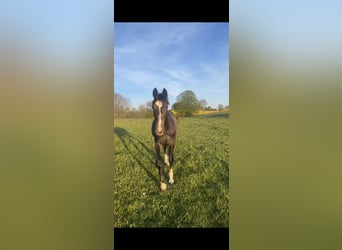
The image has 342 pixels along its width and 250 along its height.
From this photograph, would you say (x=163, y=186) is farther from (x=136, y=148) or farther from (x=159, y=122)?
(x=136, y=148)

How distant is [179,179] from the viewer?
3.65 metres

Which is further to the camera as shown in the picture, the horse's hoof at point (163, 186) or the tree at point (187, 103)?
the tree at point (187, 103)

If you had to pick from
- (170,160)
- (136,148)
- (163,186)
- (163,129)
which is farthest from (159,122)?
(136,148)

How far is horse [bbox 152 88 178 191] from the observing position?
323 cm

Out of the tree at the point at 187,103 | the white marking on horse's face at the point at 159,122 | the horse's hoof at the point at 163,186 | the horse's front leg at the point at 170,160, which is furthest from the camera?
the tree at the point at 187,103

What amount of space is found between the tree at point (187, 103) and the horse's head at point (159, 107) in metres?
1.73

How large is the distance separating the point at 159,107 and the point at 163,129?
346mm

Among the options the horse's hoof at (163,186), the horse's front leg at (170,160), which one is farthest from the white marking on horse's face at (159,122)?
the horse's hoof at (163,186)

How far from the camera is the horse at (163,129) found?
323 centimetres

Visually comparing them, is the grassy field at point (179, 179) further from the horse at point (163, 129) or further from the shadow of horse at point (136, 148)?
the horse at point (163, 129)
